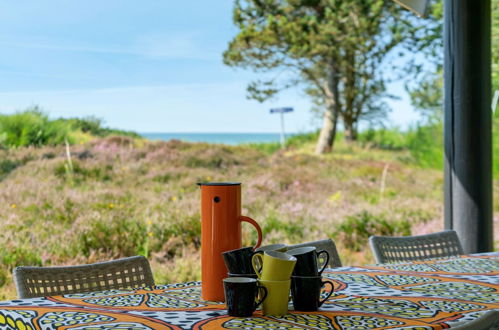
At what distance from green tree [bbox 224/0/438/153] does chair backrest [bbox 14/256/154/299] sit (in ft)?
11.4

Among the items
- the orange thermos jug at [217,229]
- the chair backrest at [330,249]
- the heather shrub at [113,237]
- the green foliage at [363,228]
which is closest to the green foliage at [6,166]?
the heather shrub at [113,237]

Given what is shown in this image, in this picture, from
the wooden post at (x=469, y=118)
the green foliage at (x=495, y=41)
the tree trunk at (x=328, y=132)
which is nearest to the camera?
the wooden post at (x=469, y=118)

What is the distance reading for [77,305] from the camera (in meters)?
1.24

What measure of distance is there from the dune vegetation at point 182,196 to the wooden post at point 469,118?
1.65 meters

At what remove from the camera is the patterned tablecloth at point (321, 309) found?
3.55 ft

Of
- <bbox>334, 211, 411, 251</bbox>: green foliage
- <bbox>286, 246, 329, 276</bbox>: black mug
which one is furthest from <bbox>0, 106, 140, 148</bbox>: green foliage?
<bbox>286, 246, 329, 276</bbox>: black mug

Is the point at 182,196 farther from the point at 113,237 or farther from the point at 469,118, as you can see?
the point at 469,118

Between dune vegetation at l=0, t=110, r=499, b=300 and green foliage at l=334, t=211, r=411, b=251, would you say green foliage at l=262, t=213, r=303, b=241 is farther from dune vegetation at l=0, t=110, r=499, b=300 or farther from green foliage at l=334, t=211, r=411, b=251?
green foliage at l=334, t=211, r=411, b=251

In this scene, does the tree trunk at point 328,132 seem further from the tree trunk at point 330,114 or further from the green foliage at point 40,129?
the green foliage at point 40,129

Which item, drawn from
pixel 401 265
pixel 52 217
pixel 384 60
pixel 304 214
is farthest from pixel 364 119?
pixel 401 265

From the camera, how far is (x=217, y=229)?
129 centimetres

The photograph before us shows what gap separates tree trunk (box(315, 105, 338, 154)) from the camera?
521 cm

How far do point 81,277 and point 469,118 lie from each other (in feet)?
6.38

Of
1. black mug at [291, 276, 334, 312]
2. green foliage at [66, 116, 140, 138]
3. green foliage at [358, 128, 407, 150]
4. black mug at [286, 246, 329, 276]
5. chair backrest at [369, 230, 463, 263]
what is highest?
green foliage at [66, 116, 140, 138]
